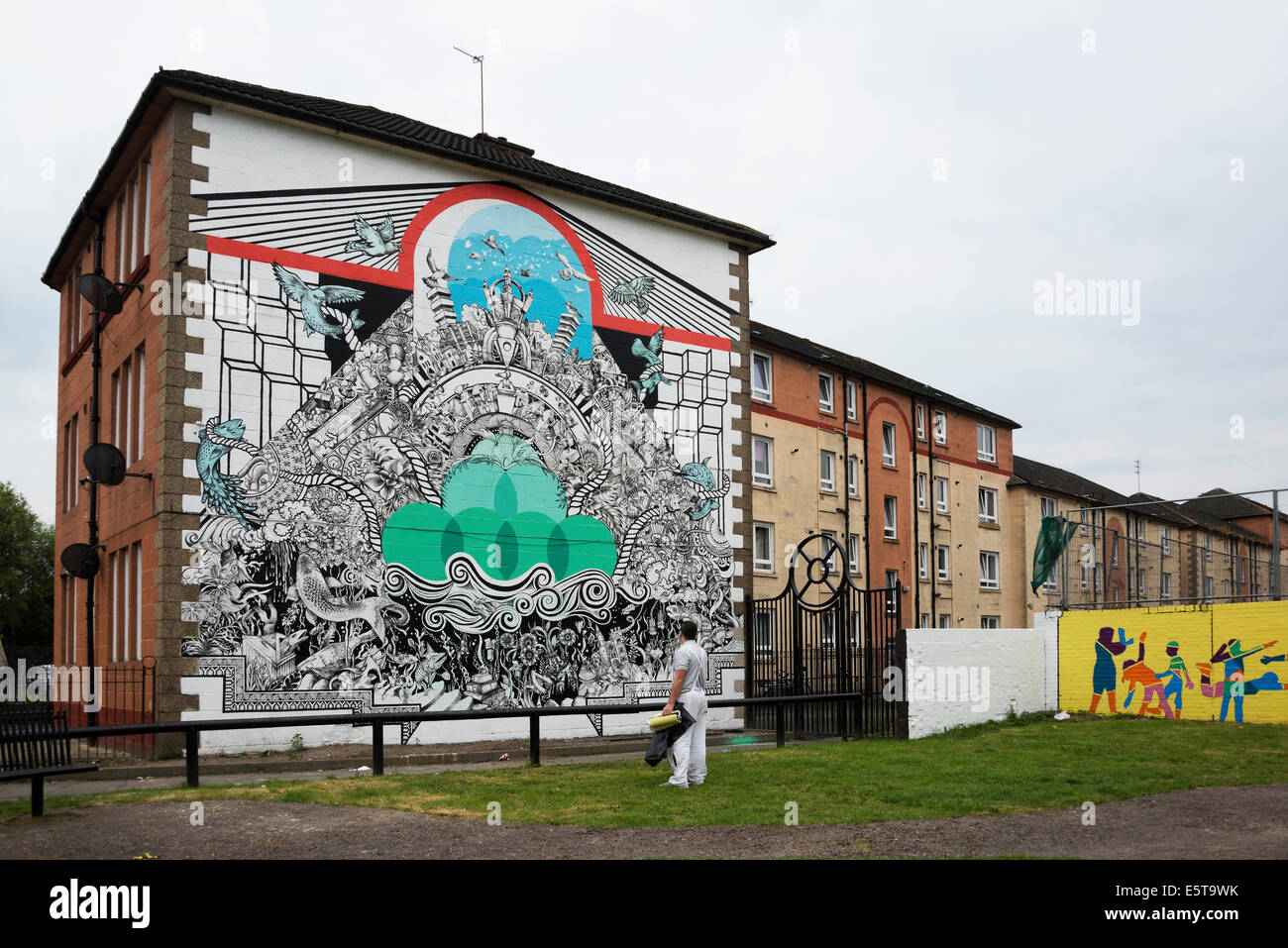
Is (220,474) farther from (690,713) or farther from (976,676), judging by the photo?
(976,676)

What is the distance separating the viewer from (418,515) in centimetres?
1711

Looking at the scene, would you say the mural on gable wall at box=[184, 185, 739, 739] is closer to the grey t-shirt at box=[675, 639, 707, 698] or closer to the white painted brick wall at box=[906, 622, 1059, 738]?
the white painted brick wall at box=[906, 622, 1059, 738]

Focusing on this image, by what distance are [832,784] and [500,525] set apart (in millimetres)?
7857

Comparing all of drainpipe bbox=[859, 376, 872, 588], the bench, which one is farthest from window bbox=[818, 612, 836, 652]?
drainpipe bbox=[859, 376, 872, 588]

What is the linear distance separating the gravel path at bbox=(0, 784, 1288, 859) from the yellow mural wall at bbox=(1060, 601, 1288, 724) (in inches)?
337

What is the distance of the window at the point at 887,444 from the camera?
3650cm

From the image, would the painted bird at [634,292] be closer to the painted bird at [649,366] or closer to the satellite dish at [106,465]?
the painted bird at [649,366]

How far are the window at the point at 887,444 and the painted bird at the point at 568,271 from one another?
18.9 metres

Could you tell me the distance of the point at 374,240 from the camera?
17.3m

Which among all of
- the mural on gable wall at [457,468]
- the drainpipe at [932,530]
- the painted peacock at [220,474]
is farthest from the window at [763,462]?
the painted peacock at [220,474]

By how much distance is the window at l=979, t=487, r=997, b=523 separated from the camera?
137 ft

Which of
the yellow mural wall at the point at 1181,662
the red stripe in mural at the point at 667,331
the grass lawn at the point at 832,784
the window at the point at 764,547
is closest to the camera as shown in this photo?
the grass lawn at the point at 832,784

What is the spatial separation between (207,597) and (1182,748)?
13.1m
